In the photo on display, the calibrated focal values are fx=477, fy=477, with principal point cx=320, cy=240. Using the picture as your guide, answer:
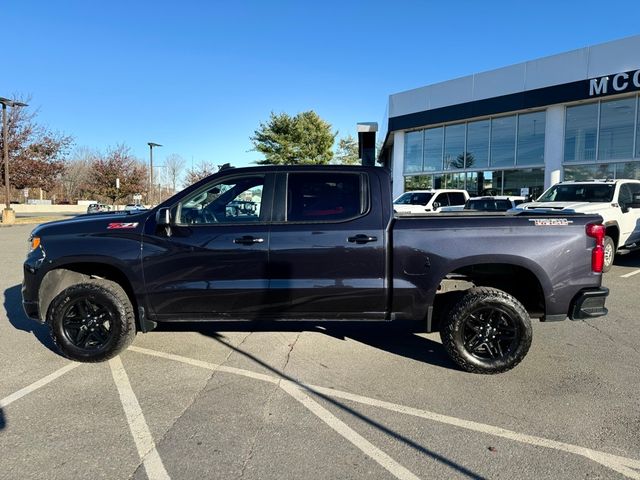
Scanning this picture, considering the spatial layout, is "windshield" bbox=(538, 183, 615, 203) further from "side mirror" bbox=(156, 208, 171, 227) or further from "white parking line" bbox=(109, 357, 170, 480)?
"white parking line" bbox=(109, 357, 170, 480)

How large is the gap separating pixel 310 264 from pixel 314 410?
51.8 inches

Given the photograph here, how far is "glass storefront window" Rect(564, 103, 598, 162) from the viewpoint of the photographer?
18.5 meters

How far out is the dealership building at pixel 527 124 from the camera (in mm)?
17562

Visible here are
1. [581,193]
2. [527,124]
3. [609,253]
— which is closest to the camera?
[609,253]

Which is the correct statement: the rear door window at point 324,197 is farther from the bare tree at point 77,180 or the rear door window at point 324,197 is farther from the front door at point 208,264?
the bare tree at point 77,180

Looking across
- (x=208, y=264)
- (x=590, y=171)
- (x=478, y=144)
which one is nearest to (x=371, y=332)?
(x=208, y=264)

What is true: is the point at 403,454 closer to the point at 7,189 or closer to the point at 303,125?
the point at 7,189

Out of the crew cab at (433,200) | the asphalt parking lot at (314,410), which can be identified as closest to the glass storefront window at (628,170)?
the crew cab at (433,200)

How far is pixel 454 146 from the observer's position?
23.3 meters

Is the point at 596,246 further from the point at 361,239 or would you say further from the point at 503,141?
the point at 503,141

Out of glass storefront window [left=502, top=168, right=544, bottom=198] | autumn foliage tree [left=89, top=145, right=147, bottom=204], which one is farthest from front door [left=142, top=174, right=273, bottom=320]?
autumn foliage tree [left=89, top=145, right=147, bottom=204]

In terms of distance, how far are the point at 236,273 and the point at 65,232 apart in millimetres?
1718

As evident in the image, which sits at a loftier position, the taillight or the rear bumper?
the taillight

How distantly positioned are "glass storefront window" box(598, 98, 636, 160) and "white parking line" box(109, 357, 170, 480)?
19.1 m
